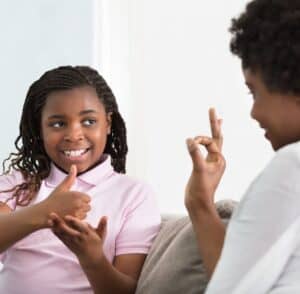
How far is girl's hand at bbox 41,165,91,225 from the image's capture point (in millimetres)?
1265

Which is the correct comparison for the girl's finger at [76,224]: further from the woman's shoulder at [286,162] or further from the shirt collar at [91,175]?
the woman's shoulder at [286,162]

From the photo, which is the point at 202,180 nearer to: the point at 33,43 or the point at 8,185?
the point at 8,185

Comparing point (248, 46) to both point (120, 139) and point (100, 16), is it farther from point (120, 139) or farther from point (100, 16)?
point (100, 16)

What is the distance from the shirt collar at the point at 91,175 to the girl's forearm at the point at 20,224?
17 cm

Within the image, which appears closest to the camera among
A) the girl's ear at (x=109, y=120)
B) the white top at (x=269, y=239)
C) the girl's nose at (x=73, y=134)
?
the white top at (x=269, y=239)

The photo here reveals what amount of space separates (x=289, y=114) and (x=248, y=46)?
106 mm

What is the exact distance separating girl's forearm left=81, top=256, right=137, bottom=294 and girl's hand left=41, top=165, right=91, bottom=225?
11 centimetres

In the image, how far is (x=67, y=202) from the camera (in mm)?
1271

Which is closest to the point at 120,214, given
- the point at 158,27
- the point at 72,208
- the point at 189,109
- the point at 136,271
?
the point at 136,271

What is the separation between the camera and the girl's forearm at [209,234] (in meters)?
1.14

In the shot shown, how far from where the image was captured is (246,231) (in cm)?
89

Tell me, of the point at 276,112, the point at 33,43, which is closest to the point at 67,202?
the point at 276,112

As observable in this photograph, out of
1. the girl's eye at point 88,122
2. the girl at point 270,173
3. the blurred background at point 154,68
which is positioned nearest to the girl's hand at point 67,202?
the girl's eye at point 88,122

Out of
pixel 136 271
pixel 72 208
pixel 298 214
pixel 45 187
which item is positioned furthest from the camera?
pixel 45 187
